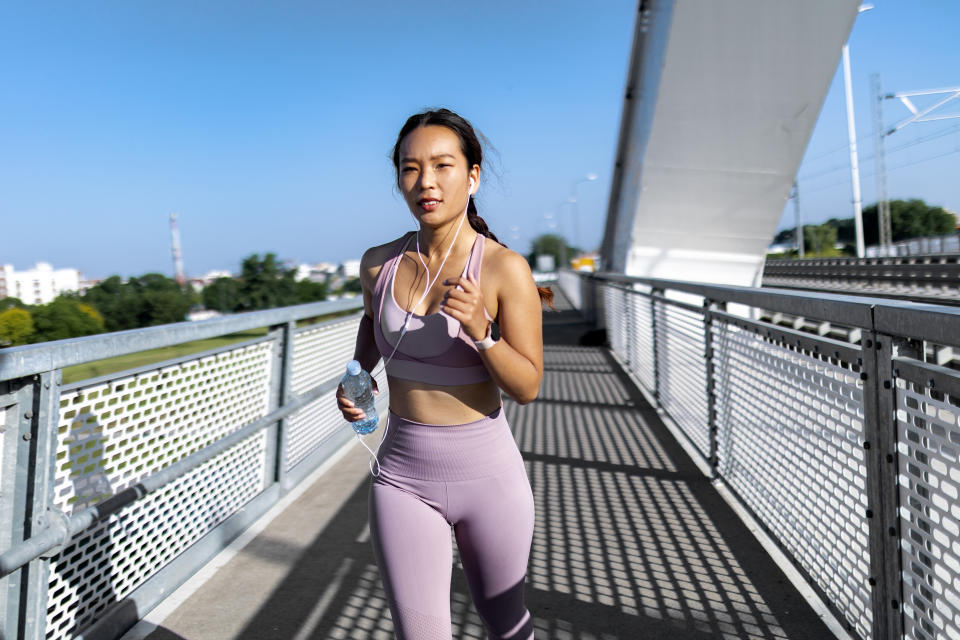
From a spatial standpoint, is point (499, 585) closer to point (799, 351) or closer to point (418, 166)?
point (418, 166)

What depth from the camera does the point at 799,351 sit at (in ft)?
10.7

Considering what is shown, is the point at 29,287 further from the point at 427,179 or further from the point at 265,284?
the point at 265,284

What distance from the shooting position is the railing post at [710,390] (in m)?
4.98

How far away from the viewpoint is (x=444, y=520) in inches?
78.4

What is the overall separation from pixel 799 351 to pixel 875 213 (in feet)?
419

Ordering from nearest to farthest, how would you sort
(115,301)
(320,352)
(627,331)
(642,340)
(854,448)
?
(854,448), (115,301), (320,352), (642,340), (627,331)

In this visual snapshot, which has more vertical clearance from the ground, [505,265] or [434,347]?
[505,265]

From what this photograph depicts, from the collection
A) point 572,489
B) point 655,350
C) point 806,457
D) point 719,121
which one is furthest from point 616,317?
point 806,457

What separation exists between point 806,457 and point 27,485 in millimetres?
2823

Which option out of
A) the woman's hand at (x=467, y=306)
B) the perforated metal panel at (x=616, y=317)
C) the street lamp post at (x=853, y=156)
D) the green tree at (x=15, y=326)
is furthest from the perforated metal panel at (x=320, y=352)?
the street lamp post at (x=853, y=156)

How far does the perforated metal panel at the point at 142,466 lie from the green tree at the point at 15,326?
0.33 metres

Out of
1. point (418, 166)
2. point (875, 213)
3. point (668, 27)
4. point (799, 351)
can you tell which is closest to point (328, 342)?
point (799, 351)

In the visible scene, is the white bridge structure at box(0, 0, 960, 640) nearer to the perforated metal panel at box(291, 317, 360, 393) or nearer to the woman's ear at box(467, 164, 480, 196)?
the perforated metal panel at box(291, 317, 360, 393)

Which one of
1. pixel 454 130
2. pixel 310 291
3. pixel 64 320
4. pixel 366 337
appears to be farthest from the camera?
pixel 310 291
